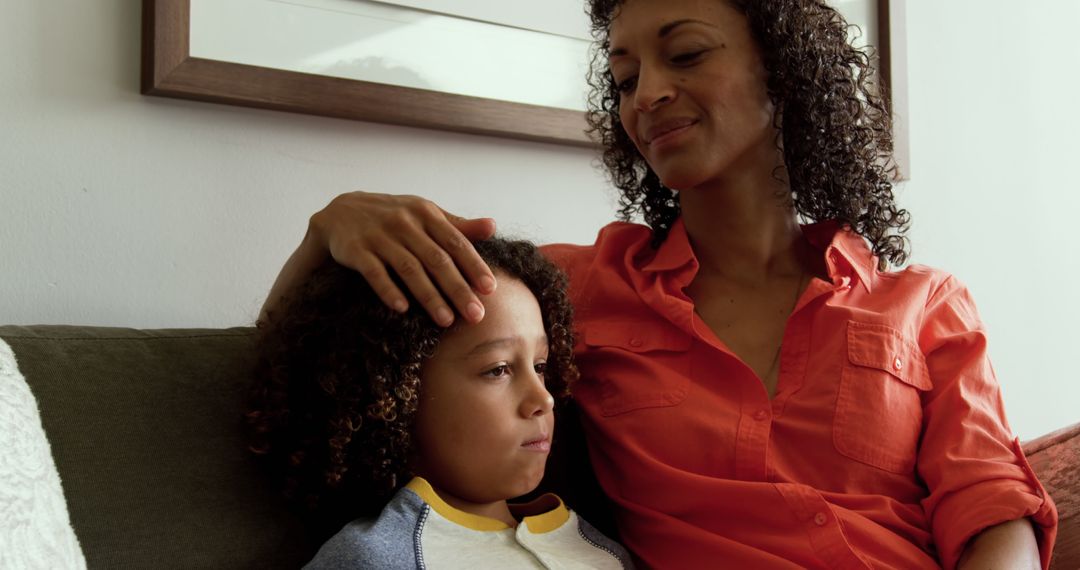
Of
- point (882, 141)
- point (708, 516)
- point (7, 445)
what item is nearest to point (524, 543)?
point (708, 516)

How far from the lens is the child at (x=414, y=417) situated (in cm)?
107

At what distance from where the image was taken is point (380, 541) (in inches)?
38.9

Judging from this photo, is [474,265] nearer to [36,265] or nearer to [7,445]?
[7,445]

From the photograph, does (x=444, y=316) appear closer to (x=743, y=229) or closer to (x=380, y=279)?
(x=380, y=279)

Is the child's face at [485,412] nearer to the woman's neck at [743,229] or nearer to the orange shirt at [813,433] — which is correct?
the orange shirt at [813,433]

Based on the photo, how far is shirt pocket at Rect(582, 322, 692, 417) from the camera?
130 centimetres

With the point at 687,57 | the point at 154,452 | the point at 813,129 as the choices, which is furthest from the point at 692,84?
the point at 154,452

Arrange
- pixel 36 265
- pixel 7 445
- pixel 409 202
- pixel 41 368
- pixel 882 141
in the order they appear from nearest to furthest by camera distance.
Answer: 1. pixel 7 445
2. pixel 41 368
3. pixel 409 202
4. pixel 36 265
5. pixel 882 141

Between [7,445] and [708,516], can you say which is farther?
[708,516]

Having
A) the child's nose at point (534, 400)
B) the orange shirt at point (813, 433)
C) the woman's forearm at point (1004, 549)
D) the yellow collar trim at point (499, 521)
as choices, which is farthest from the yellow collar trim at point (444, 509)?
the woman's forearm at point (1004, 549)

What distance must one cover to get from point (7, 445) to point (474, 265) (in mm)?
463

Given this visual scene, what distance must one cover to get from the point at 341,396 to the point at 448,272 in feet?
0.55

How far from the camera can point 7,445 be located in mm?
834

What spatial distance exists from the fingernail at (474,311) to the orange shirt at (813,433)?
0.31 m
